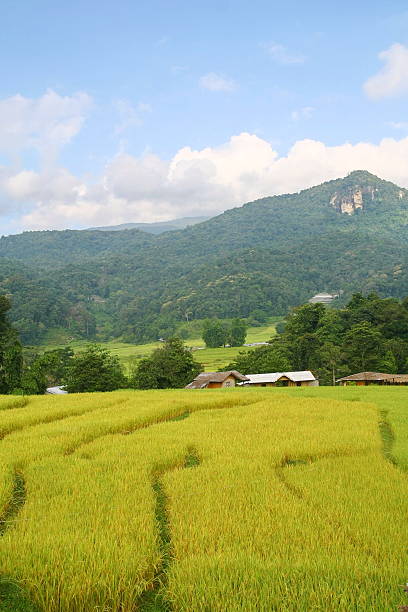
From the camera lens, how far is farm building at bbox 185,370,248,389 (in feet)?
138

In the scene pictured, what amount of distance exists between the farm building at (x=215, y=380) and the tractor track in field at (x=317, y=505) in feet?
106

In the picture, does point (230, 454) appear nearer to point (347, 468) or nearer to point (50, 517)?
point (347, 468)

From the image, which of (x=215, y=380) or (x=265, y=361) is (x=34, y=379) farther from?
(x=265, y=361)

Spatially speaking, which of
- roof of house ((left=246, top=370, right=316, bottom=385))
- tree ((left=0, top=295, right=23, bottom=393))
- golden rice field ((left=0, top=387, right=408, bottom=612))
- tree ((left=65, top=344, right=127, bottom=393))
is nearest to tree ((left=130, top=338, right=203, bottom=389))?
tree ((left=65, top=344, right=127, bottom=393))

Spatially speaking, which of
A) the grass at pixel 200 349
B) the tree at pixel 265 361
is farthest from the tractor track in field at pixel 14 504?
the grass at pixel 200 349

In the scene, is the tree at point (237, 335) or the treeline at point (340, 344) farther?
the tree at point (237, 335)

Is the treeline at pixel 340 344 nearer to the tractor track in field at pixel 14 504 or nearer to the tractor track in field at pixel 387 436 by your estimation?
the tractor track in field at pixel 387 436

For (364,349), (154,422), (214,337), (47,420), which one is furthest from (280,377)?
(214,337)

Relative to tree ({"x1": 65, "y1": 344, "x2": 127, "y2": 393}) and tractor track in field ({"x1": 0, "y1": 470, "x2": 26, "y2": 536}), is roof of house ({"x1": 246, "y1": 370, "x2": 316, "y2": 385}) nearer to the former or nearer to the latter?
tree ({"x1": 65, "y1": 344, "x2": 127, "y2": 393})

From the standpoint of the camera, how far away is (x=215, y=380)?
42594 mm

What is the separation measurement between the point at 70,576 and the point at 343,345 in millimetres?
55644

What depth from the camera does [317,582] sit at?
4273mm

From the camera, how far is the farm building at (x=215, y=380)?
138 feet

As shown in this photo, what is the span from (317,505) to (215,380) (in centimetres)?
3635
